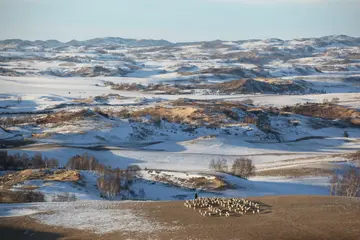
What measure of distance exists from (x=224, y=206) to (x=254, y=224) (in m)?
4.46

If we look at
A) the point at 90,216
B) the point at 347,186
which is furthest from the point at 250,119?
the point at 90,216

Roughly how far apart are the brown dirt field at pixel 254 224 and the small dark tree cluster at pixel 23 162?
33468 millimetres

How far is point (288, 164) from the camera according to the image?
2630 inches

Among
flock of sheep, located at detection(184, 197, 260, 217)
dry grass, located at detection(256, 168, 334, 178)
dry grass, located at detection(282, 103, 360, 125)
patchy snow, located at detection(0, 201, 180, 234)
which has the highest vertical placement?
dry grass, located at detection(282, 103, 360, 125)

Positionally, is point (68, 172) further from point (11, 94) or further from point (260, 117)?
point (11, 94)

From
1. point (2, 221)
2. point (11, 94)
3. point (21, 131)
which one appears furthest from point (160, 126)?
point (11, 94)

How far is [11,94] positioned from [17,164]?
10719 centimetres

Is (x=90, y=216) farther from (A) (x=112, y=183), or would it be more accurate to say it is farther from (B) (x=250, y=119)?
(B) (x=250, y=119)

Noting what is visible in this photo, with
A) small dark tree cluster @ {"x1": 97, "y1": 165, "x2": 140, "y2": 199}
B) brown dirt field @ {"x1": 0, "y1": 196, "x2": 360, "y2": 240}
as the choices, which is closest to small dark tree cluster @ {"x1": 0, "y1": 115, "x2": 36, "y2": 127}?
small dark tree cluster @ {"x1": 97, "y1": 165, "x2": 140, "y2": 199}

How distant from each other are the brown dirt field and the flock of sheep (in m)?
0.79

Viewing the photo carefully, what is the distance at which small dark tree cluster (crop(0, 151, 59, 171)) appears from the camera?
59781 millimetres

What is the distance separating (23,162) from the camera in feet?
200

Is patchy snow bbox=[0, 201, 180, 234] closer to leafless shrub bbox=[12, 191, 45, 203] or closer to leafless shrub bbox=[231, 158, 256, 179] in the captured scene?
leafless shrub bbox=[12, 191, 45, 203]

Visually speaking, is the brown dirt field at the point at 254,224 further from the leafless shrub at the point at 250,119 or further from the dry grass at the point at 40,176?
the leafless shrub at the point at 250,119
